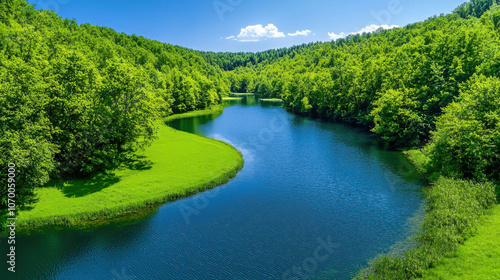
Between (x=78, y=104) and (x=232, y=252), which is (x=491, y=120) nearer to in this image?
(x=232, y=252)

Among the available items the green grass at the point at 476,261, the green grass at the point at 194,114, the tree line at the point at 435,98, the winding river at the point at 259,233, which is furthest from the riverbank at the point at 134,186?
the green grass at the point at 194,114

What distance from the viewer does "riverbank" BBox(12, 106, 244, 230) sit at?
1228 inches

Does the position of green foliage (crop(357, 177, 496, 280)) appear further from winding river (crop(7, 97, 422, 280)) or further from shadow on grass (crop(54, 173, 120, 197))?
shadow on grass (crop(54, 173, 120, 197))

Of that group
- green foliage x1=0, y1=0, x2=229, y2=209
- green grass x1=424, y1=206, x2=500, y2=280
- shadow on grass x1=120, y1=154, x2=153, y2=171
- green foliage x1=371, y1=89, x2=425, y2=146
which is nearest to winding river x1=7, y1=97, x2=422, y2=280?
green grass x1=424, y1=206, x2=500, y2=280

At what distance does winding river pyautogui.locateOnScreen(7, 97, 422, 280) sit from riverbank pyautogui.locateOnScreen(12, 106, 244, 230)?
190 cm

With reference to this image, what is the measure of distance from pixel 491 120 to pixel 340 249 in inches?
992

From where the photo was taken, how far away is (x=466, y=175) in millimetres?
35531

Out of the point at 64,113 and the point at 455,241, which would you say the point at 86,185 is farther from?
the point at 455,241

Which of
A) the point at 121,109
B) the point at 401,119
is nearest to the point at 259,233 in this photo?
the point at 121,109

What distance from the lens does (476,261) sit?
2095cm

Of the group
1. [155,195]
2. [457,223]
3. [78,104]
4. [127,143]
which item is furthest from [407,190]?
[78,104]

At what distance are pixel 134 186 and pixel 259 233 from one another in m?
19.2

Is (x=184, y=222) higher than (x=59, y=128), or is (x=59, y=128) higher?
(x=59, y=128)

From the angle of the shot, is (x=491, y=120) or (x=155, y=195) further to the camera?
(x=155, y=195)
